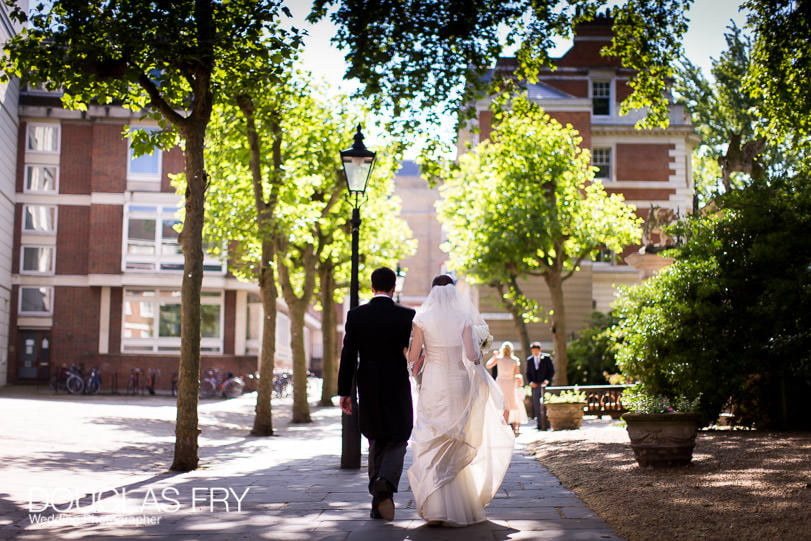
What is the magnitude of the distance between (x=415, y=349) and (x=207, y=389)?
31820 mm

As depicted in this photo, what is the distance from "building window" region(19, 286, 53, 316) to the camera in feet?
130

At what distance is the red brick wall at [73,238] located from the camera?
4031cm

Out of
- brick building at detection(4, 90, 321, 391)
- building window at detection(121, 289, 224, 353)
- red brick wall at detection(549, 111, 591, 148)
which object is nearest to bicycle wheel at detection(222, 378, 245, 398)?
building window at detection(121, 289, 224, 353)

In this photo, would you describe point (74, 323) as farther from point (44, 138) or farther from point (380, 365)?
point (380, 365)

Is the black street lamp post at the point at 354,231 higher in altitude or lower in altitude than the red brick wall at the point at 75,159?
lower

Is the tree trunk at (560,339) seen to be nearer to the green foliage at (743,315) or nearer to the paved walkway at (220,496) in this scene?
the paved walkway at (220,496)

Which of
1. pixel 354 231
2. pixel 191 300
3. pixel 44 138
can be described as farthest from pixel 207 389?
pixel 354 231

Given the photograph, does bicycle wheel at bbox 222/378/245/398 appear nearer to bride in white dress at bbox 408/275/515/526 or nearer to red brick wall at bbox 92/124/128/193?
red brick wall at bbox 92/124/128/193

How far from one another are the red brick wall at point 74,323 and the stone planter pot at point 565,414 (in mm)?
26892

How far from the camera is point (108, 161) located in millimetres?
40344

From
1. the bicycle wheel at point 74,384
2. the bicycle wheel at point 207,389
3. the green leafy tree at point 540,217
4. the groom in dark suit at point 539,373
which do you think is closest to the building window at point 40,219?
the bicycle wheel at point 74,384

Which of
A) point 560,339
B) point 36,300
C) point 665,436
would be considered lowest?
point 665,436

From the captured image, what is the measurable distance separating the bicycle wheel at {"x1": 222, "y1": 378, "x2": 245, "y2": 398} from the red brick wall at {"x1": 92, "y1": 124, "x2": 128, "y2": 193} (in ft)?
34.1

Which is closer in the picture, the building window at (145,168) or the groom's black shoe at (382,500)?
the groom's black shoe at (382,500)
